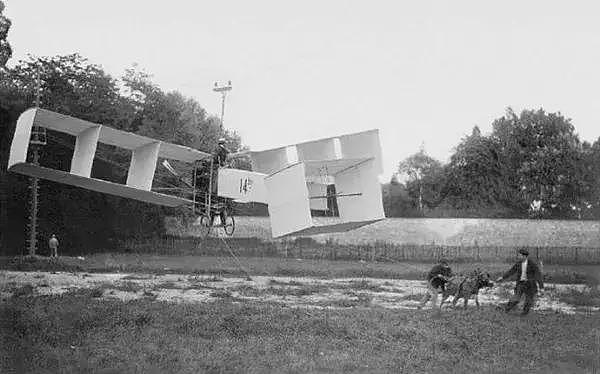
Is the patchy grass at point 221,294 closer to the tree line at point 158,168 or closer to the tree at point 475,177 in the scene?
the tree line at point 158,168

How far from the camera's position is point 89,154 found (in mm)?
13258

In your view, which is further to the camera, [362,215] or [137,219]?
[137,219]

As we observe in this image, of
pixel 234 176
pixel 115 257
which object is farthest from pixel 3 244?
pixel 234 176

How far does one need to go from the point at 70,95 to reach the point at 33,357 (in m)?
30.5

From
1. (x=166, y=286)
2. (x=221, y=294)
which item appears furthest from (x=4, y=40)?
(x=221, y=294)

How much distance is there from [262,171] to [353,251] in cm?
2858

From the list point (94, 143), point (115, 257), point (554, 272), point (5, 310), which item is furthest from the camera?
point (115, 257)

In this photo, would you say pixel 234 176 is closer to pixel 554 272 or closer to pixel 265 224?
pixel 554 272

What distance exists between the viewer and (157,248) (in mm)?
42312

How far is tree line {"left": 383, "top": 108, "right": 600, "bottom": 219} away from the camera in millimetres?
62062

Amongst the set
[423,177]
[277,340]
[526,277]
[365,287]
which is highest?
[423,177]

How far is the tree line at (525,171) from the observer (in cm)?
6206

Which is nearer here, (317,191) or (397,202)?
(317,191)

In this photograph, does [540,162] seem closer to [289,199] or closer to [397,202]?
[397,202]
